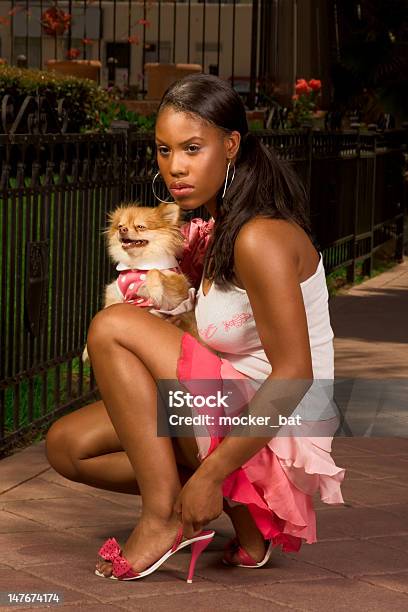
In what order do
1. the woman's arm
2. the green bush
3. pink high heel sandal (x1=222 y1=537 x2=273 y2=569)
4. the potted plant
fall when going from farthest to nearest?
the potted plant < the green bush < pink high heel sandal (x1=222 y1=537 x2=273 y2=569) < the woman's arm

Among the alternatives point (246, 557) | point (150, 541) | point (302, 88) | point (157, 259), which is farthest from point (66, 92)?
point (150, 541)

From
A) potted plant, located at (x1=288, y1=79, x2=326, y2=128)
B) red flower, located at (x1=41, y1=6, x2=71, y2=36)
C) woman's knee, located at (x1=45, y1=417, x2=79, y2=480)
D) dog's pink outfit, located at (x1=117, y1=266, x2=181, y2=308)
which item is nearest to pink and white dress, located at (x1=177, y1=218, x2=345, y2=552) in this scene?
woman's knee, located at (x1=45, y1=417, x2=79, y2=480)

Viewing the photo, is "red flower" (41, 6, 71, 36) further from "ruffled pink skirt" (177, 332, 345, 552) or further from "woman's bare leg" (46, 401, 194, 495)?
"ruffled pink skirt" (177, 332, 345, 552)

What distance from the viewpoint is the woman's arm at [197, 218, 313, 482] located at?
365 cm

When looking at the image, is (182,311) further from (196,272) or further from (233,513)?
(233,513)

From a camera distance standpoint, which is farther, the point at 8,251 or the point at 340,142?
the point at 340,142

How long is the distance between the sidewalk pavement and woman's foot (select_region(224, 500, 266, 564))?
0.05m

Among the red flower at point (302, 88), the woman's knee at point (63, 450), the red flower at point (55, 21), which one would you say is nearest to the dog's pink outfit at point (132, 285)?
the woman's knee at point (63, 450)

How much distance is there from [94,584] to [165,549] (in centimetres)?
22

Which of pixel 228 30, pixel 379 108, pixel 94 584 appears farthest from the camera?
pixel 228 30

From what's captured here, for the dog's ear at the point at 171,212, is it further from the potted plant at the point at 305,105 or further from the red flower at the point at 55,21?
the red flower at the point at 55,21

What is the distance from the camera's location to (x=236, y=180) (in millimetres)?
3914

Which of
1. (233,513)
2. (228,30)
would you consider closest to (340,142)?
(233,513)

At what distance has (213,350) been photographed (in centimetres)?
409
